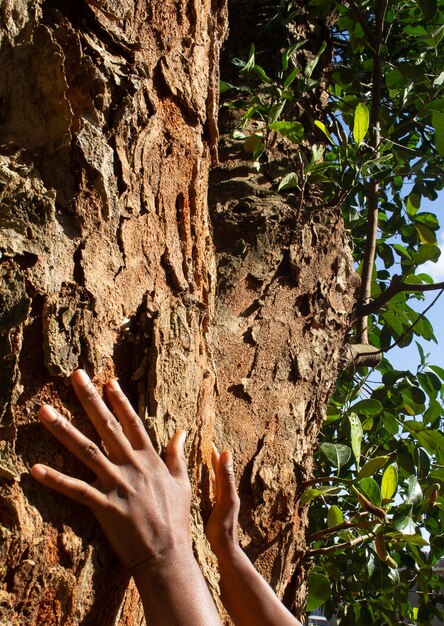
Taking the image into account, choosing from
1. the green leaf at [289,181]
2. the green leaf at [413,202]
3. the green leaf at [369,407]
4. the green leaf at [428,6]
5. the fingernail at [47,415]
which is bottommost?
the fingernail at [47,415]

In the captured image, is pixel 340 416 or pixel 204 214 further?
pixel 340 416

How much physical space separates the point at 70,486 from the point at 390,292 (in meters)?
1.47

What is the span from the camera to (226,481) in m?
1.37

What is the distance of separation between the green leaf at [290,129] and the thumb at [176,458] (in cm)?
106

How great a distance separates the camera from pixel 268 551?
5.16 ft

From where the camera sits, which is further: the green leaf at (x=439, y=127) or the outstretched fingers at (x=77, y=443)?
the green leaf at (x=439, y=127)

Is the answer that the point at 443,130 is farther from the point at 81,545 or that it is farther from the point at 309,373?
the point at 81,545

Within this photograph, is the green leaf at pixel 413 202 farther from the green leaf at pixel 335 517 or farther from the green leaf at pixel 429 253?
the green leaf at pixel 335 517

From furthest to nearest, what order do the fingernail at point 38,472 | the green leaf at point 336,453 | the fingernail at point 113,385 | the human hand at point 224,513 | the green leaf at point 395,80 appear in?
1. the green leaf at point 395,80
2. the green leaf at point 336,453
3. the human hand at point 224,513
4. the fingernail at point 113,385
5. the fingernail at point 38,472

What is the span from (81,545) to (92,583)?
6cm

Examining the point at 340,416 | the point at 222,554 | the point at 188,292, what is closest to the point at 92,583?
the point at 222,554

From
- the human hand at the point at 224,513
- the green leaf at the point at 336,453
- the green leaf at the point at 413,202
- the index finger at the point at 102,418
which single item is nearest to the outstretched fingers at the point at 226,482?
the human hand at the point at 224,513

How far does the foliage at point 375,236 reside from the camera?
195 cm

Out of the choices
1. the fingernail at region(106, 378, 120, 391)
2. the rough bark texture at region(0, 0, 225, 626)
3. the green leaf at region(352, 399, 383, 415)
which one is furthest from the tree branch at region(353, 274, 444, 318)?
the fingernail at region(106, 378, 120, 391)
